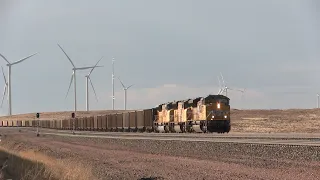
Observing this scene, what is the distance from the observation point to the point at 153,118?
68.2m

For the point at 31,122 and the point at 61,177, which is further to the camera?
the point at 31,122

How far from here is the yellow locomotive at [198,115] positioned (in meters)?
49.9

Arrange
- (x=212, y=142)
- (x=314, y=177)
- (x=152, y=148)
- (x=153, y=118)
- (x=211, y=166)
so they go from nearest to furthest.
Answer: (x=314, y=177) < (x=211, y=166) < (x=212, y=142) < (x=152, y=148) < (x=153, y=118)

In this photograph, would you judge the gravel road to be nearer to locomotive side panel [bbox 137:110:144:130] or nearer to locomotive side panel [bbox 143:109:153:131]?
locomotive side panel [bbox 143:109:153:131]

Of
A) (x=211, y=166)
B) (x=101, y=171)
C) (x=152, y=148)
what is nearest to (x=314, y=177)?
(x=211, y=166)

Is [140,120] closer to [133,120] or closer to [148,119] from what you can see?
[133,120]

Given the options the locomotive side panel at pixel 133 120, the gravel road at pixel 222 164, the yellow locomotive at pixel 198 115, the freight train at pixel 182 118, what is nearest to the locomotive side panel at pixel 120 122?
the freight train at pixel 182 118

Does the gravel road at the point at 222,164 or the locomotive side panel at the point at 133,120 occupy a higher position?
the locomotive side panel at the point at 133,120

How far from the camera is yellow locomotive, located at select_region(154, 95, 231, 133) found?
4988 centimetres

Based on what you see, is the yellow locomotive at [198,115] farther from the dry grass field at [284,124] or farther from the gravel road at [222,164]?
the gravel road at [222,164]

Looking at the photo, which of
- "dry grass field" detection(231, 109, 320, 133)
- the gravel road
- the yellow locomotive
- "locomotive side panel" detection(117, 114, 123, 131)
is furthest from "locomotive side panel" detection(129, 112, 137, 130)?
the gravel road

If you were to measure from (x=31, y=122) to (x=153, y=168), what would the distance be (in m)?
133

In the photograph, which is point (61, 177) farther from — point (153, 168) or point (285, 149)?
point (285, 149)

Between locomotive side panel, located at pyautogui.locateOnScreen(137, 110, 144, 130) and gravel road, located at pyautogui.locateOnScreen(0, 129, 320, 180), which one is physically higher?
locomotive side panel, located at pyautogui.locateOnScreen(137, 110, 144, 130)
